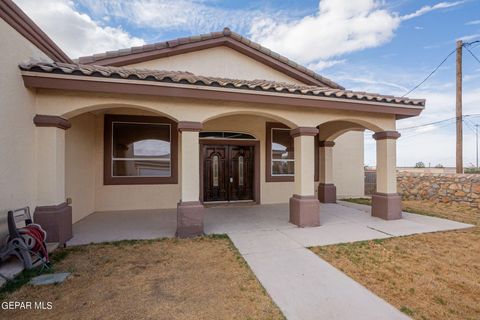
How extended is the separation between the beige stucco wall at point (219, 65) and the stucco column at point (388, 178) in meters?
4.38

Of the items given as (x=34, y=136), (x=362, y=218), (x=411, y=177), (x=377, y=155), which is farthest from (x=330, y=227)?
(x=411, y=177)

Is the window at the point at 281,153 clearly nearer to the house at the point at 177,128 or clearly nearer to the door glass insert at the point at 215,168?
the house at the point at 177,128

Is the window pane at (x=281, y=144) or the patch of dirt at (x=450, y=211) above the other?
the window pane at (x=281, y=144)

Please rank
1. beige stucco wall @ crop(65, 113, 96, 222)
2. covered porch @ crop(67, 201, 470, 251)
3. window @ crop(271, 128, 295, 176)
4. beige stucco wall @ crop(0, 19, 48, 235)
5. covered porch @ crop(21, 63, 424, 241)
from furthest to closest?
window @ crop(271, 128, 295, 176) → beige stucco wall @ crop(65, 113, 96, 222) → covered porch @ crop(67, 201, 470, 251) → covered porch @ crop(21, 63, 424, 241) → beige stucco wall @ crop(0, 19, 48, 235)

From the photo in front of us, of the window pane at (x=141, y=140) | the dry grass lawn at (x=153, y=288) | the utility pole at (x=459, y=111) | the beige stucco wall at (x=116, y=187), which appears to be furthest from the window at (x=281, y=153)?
the utility pole at (x=459, y=111)

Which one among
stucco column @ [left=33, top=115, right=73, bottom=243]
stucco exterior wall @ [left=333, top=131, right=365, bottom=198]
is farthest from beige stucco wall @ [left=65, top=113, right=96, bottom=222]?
stucco exterior wall @ [left=333, top=131, right=365, bottom=198]

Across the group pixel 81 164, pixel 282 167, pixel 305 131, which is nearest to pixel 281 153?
pixel 282 167

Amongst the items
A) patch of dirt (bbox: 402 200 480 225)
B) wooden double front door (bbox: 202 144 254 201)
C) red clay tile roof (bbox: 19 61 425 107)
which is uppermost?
red clay tile roof (bbox: 19 61 425 107)

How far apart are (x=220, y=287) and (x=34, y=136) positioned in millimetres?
4459

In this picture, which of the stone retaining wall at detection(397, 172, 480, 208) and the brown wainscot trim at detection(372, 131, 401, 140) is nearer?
the brown wainscot trim at detection(372, 131, 401, 140)

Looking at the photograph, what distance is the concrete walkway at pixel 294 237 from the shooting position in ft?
9.07

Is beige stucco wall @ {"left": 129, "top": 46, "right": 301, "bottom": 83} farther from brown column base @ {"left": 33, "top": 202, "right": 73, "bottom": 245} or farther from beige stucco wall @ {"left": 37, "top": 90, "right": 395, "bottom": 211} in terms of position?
brown column base @ {"left": 33, "top": 202, "right": 73, "bottom": 245}


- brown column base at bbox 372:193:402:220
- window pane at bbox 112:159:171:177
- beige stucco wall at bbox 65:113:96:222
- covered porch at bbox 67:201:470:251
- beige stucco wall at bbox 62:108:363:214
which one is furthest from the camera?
window pane at bbox 112:159:171:177

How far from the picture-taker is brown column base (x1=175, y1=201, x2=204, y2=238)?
5188 mm
